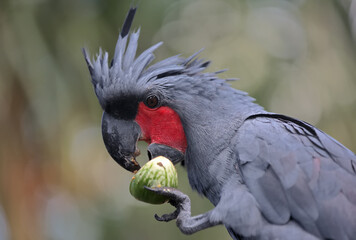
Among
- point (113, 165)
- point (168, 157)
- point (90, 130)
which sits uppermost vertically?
point (168, 157)

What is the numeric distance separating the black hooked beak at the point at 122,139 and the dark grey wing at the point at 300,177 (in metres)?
0.94

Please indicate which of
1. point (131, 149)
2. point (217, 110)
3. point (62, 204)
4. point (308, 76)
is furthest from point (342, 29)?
point (62, 204)

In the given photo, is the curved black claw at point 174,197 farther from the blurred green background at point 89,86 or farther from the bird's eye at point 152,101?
the blurred green background at point 89,86

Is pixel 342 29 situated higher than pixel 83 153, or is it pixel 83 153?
pixel 342 29

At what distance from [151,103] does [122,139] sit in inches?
16.0

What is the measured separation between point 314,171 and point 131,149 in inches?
60.2

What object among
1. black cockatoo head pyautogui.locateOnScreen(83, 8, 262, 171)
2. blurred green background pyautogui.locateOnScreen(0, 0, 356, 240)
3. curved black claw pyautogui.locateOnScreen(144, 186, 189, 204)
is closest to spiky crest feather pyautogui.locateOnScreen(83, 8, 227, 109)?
black cockatoo head pyautogui.locateOnScreen(83, 8, 262, 171)

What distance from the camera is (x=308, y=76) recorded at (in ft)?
23.5

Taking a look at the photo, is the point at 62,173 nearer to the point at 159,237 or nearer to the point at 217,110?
the point at 159,237

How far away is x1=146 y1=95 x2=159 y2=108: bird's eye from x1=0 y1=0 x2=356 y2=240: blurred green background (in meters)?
3.18

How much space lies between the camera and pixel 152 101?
3637mm

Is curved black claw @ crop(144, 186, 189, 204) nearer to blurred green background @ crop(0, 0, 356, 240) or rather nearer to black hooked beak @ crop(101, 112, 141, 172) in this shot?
black hooked beak @ crop(101, 112, 141, 172)

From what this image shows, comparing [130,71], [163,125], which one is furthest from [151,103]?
[130,71]

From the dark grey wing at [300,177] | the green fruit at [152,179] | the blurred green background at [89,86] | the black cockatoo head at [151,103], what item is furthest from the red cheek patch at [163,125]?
the blurred green background at [89,86]
